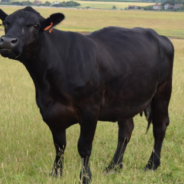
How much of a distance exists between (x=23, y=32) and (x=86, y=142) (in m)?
1.51

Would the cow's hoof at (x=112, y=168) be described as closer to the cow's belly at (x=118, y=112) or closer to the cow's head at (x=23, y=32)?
the cow's belly at (x=118, y=112)

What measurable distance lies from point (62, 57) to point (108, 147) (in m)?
2.27

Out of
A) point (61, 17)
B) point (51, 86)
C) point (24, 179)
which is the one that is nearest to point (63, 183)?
point (24, 179)

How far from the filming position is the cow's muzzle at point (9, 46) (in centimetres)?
384

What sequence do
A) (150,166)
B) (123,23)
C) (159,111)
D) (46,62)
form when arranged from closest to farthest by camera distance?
(46,62), (150,166), (159,111), (123,23)

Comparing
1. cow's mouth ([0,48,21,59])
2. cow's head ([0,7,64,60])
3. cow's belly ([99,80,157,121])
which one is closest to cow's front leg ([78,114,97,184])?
cow's belly ([99,80,157,121])

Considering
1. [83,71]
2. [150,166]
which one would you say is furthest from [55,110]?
[150,166]

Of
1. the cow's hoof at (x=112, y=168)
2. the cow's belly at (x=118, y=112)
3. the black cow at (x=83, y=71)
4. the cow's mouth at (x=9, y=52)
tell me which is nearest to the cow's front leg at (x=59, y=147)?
the black cow at (x=83, y=71)

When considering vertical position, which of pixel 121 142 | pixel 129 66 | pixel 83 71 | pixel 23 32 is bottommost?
pixel 121 142

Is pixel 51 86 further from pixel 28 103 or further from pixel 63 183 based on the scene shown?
pixel 28 103

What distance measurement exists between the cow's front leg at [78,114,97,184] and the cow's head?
3.36 feet

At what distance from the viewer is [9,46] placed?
3.85 meters

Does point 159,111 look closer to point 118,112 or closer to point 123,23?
point 118,112

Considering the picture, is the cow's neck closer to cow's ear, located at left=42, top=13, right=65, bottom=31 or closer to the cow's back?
cow's ear, located at left=42, top=13, right=65, bottom=31
